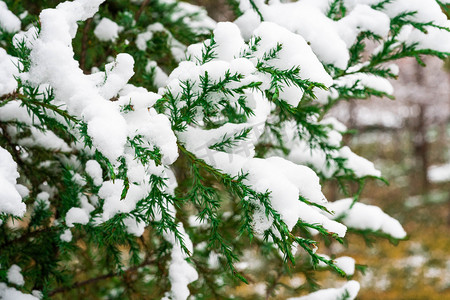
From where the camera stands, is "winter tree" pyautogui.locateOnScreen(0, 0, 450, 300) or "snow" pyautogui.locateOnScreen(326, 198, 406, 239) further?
"snow" pyautogui.locateOnScreen(326, 198, 406, 239)

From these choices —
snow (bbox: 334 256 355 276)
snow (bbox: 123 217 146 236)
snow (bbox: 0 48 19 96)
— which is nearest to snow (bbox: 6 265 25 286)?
snow (bbox: 123 217 146 236)

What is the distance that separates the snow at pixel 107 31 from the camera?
1.91m

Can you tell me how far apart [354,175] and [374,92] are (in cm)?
44

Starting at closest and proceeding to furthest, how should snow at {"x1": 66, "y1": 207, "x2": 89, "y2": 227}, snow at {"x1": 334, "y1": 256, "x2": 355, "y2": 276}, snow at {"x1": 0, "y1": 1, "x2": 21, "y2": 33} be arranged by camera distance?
snow at {"x1": 66, "y1": 207, "x2": 89, "y2": 227} → snow at {"x1": 0, "y1": 1, "x2": 21, "y2": 33} → snow at {"x1": 334, "y1": 256, "x2": 355, "y2": 276}

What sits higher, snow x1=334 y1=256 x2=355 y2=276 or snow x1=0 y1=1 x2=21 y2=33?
snow x1=0 y1=1 x2=21 y2=33

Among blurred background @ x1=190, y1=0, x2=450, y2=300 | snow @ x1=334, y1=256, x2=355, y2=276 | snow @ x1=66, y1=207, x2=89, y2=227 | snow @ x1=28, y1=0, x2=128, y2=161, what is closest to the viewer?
snow @ x1=28, y1=0, x2=128, y2=161

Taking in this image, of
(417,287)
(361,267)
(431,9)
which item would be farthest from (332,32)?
(417,287)

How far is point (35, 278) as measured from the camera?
Answer: 5.81 feet

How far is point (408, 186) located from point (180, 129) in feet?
55.8

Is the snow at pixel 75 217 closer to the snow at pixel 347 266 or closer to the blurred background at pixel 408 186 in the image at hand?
the snow at pixel 347 266

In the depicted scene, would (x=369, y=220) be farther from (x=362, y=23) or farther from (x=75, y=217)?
(x=75, y=217)

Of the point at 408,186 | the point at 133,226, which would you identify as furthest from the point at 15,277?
the point at 408,186

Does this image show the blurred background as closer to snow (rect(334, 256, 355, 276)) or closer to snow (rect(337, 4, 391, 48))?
snow (rect(334, 256, 355, 276))

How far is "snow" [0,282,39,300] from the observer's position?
1.51 m
